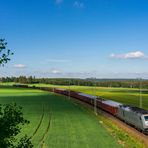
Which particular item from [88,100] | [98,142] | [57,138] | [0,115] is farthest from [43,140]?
[88,100]

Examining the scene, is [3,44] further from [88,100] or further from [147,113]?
[88,100]

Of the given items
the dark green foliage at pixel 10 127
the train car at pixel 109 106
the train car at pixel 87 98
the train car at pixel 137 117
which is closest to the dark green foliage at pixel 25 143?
the dark green foliage at pixel 10 127

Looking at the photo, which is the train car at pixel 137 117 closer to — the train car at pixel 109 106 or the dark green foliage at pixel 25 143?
the train car at pixel 109 106

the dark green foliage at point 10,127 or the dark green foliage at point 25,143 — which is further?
the dark green foliage at point 25,143

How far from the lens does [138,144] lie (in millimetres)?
37344

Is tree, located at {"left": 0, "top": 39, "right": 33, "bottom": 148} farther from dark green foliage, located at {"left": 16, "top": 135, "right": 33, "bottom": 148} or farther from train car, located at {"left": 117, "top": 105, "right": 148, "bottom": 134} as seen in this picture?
→ train car, located at {"left": 117, "top": 105, "right": 148, "bottom": 134}

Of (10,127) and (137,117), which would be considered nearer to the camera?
(10,127)

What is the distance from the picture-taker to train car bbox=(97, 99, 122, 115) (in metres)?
66.9

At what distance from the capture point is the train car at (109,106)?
6694 centimetres

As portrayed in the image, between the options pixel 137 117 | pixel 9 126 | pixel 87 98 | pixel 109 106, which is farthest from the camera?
pixel 87 98

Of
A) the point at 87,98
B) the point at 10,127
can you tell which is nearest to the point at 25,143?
the point at 10,127

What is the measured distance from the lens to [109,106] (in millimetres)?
73250

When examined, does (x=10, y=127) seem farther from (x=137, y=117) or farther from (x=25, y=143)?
(x=137, y=117)

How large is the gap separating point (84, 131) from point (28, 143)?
3632 cm
